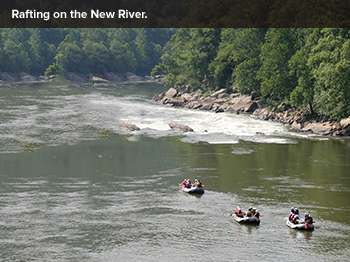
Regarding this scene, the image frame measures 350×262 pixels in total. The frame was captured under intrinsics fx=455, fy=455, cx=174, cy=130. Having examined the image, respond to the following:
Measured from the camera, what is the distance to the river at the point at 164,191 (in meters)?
28.9

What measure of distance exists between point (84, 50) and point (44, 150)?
131 m

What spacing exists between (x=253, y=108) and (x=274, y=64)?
1016 cm

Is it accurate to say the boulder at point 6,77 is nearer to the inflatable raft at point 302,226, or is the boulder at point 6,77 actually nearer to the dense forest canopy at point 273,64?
the dense forest canopy at point 273,64

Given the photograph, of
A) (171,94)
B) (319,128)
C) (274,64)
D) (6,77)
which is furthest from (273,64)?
(6,77)

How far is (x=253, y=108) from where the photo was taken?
84188 millimetres

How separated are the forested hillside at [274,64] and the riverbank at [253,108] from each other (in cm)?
148

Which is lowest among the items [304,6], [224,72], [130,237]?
[130,237]

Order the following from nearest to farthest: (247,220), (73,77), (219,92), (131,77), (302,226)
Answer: (302,226), (247,220), (219,92), (73,77), (131,77)

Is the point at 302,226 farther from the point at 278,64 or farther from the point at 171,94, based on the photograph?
the point at 171,94

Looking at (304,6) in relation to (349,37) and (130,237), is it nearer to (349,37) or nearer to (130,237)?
(349,37)

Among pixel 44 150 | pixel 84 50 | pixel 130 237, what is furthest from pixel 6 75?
pixel 130 237

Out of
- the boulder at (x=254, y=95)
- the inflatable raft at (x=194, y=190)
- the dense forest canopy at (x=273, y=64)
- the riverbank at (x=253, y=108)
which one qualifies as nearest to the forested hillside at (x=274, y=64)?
the dense forest canopy at (x=273, y=64)

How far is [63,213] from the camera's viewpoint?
3425 cm

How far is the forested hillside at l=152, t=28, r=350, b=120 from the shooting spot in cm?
6031
